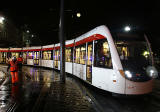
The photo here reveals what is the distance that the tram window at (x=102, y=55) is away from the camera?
25.5 ft

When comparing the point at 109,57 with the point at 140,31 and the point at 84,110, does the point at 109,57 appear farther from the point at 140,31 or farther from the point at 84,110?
the point at 84,110

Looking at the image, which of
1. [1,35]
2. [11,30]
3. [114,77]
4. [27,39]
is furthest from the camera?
[27,39]

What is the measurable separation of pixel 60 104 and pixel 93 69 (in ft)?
10.1

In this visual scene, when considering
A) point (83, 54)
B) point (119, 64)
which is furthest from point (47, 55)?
point (119, 64)

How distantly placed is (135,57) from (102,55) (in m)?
1.48

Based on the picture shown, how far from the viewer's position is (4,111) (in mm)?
5977

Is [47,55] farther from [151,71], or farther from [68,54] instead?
[151,71]

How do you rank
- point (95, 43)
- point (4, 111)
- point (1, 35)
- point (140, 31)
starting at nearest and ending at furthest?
point (4, 111)
point (140, 31)
point (95, 43)
point (1, 35)

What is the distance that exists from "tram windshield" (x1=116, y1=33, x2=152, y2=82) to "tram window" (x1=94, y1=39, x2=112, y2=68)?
1.82 feet

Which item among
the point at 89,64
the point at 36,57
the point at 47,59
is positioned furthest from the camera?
the point at 36,57

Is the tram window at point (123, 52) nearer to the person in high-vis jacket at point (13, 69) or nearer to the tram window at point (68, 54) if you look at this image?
the person in high-vis jacket at point (13, 69)

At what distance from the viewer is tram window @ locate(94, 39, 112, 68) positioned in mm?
7760

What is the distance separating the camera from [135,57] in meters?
7.54

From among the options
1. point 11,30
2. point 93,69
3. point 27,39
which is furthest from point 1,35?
point 93,69
